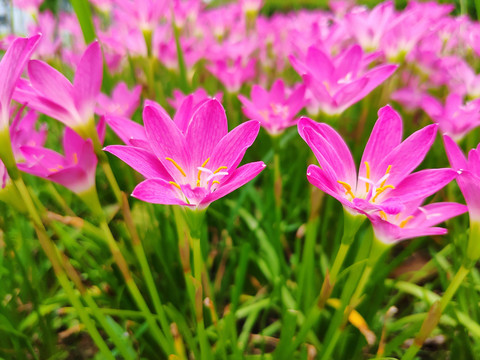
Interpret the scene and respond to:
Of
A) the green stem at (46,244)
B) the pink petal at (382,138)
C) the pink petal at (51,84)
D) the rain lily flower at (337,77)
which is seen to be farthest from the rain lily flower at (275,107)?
the green stem at (46,244)

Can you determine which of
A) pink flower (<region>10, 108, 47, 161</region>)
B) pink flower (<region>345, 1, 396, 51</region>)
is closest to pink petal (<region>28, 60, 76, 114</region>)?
pink flower (<region>10, 108, 47, 161</region>)

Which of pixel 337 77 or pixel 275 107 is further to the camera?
pixel 275 107

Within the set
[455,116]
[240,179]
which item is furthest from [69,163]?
[455,116]

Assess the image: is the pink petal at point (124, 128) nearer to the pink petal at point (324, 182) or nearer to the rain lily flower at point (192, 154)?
the rain lily flower at point (192, 154)

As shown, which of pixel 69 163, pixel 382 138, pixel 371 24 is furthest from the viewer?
pixel 371 24

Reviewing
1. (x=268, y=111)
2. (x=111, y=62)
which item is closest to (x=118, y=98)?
(x=268, y=111)

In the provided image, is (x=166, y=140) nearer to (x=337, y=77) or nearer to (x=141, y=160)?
(x=141, y=160)

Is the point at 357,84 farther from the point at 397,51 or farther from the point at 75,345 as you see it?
the point at 75,345
